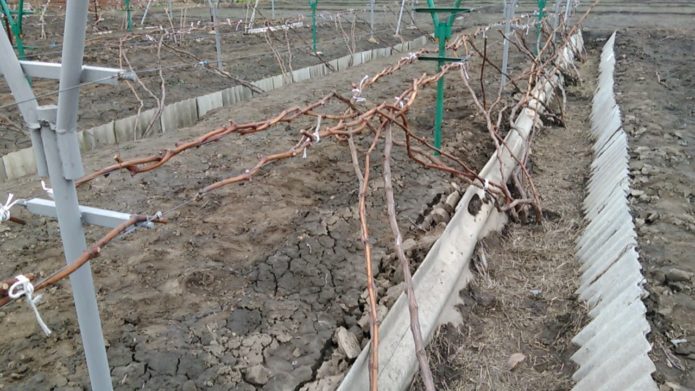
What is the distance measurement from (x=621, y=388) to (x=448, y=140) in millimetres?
3923

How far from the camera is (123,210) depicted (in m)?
4.27

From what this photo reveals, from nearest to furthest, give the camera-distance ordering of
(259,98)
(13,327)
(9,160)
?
(13,327) < (9,160) < (259,98)

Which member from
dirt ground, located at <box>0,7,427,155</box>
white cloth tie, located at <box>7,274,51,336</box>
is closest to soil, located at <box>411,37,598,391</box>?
white cloth tie, located at <box>7,274,51,336</box>

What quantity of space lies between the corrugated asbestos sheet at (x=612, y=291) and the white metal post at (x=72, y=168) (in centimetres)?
216

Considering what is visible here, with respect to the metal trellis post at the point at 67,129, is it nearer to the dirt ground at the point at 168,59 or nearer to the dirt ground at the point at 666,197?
the dirt ground at the point at 666,197

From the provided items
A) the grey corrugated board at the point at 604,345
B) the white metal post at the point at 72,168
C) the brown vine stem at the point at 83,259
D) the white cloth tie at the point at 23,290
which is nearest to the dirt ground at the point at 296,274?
the grey corrugated board at the point at 604,345

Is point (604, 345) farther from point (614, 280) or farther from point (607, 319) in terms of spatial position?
point (614, 280)

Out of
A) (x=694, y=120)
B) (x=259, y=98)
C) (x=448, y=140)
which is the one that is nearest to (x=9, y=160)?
(x=259, y=98)

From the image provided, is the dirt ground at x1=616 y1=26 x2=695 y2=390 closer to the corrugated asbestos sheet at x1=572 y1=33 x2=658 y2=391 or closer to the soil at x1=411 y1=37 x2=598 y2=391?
the corrugated asbestos sheet at x1=572 y1=33 x2=658 y2=391

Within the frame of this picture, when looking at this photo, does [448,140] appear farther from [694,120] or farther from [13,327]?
[13,327]

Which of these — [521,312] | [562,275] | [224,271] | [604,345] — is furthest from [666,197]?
[224,271]

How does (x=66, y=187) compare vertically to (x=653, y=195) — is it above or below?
above

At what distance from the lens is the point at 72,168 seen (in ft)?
4.84

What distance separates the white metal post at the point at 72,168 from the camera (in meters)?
1.34
